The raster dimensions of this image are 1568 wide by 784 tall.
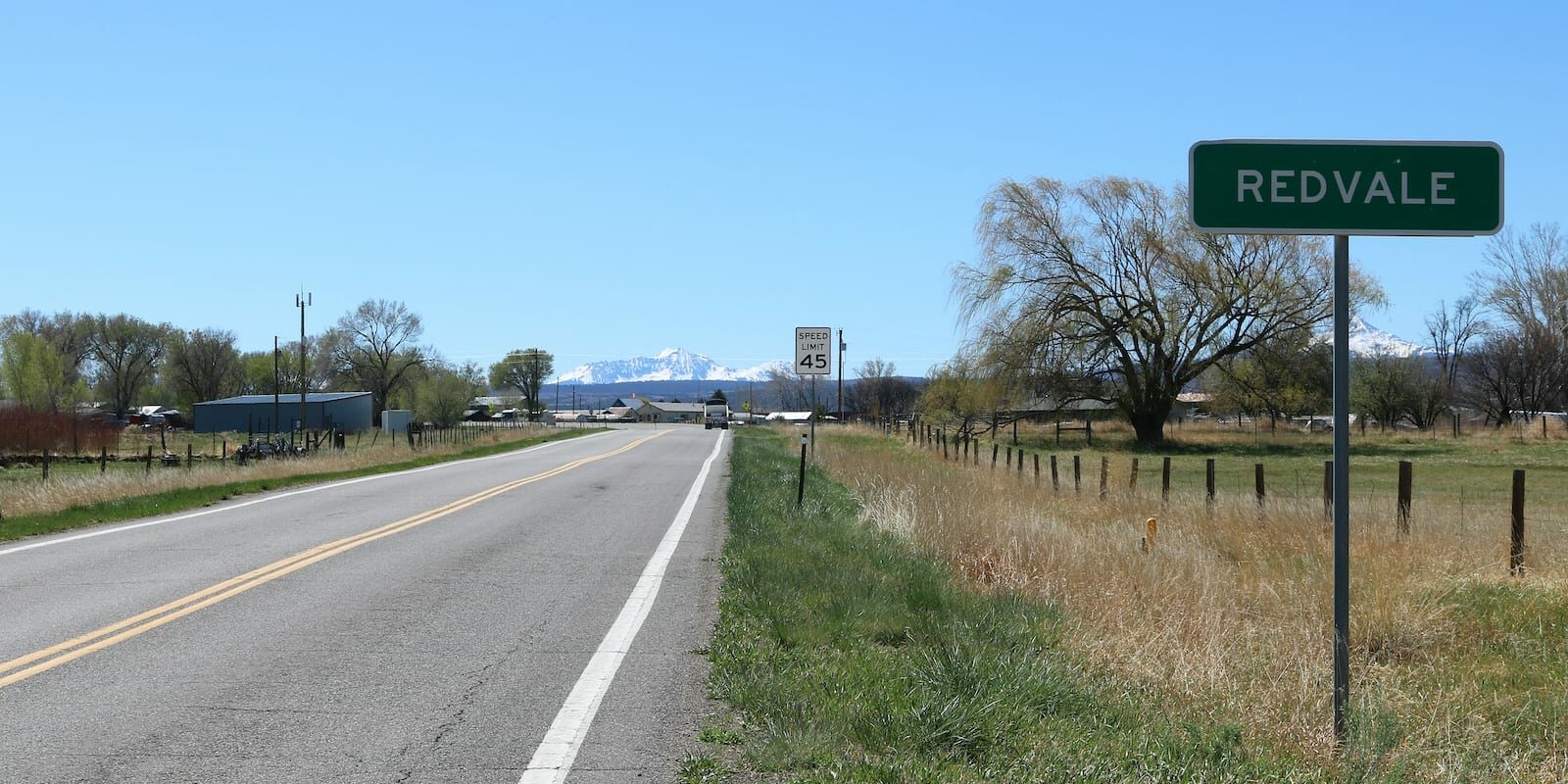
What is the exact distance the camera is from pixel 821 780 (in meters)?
5.20

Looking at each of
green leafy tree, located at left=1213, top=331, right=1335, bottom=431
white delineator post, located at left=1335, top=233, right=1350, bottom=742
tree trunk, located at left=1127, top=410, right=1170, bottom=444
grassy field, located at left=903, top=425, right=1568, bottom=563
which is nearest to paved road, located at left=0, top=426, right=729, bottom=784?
white delineator post, located at left=1335, top=233, right=1350, bottom=742

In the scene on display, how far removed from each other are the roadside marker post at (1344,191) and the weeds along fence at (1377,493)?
1924 millimetres

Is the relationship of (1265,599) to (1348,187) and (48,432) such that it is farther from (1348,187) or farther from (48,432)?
(48,432)

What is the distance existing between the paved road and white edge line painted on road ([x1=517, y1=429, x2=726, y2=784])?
0.02 meters

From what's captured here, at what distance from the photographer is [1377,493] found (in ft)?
80.1

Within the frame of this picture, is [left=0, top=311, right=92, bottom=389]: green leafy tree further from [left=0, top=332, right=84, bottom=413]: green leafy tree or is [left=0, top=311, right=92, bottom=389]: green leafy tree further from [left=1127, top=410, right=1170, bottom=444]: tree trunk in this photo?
[left=1127, top=410, right=1170, bottom=444]: tree trunk

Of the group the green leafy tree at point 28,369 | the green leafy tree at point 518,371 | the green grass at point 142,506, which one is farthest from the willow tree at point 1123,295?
the green leafy tree at point 518,371

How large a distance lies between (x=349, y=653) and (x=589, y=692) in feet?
6.38

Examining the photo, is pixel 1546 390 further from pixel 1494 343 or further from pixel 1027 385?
pixel 1027 385

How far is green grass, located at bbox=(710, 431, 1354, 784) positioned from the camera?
17.7ft

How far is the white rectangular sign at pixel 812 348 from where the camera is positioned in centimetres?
2198

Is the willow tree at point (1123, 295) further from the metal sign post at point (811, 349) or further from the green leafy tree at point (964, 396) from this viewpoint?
the metal sign post at point (811, 349)

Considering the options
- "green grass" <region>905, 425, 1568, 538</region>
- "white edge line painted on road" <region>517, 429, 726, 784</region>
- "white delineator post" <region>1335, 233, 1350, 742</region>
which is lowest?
"green grass" <region>905, 425, 1568, 538</region>

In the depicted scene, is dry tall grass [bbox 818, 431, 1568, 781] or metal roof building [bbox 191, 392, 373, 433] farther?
metal roof building [bbox 191, 392, 373, 433]
